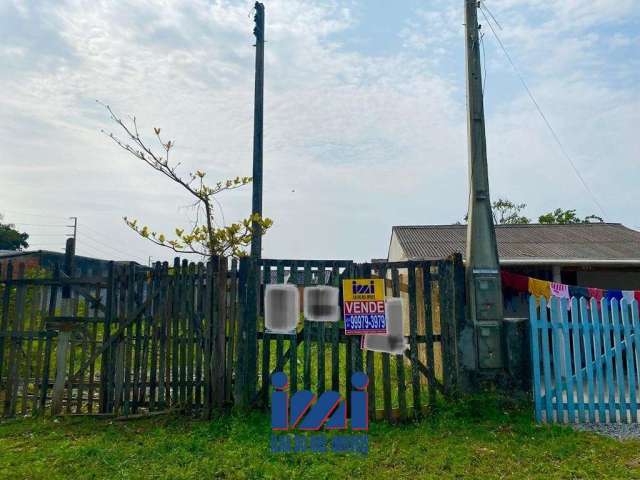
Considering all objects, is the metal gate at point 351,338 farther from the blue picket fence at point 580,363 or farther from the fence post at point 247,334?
the blue picket fence at point 580,363

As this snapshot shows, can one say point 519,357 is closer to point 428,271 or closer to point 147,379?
point 428,271

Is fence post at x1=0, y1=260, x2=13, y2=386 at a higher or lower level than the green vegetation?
lower

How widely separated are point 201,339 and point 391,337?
2.38 meters

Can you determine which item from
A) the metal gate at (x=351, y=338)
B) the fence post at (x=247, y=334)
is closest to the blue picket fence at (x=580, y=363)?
the metal gate at (x=351, y=338)

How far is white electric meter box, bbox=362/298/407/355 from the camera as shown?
5.38m

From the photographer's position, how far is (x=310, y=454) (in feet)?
13.7

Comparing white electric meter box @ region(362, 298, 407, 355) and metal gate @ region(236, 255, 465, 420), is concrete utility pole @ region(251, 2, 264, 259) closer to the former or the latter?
metal gate @ region(236, 255, 465, 420)

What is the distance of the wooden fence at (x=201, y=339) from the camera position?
17.6ft

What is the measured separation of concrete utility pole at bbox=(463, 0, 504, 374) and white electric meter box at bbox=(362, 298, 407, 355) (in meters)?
0.94

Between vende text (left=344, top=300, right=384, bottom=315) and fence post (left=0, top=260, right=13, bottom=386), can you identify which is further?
fence post (left=0, top=260, right=13, bottom=386)

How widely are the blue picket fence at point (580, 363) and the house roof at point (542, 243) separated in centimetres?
437

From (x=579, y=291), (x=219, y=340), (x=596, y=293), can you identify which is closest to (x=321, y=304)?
(x=219, y=340)

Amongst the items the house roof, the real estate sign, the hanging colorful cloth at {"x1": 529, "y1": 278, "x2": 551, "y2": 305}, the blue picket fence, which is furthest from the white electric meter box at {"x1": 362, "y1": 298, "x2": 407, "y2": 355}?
the house roof

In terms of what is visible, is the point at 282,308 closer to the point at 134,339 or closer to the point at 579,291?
the point at 134,339
